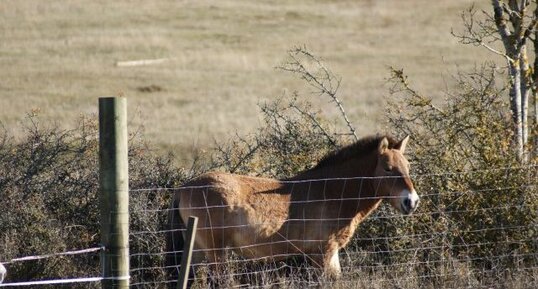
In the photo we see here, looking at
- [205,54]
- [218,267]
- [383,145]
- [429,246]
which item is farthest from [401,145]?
[205,54]

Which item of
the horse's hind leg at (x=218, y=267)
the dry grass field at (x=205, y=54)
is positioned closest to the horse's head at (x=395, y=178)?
the horse's hind leg at (x=218, y=267)

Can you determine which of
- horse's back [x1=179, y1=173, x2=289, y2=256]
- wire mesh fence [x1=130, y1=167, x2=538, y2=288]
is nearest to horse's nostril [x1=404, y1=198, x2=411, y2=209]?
wire mesh fence [x1=130, y1=167, x2=538, y2=288]

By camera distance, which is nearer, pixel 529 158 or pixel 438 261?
pixel 438 261

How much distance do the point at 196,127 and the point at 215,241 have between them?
2111 centimetres

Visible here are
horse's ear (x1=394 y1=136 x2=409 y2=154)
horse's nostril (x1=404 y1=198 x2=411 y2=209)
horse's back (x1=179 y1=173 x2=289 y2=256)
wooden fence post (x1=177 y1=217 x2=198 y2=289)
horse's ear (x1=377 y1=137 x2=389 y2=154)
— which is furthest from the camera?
horse's ear (x1=394 y1=136 x2=409 y2=154)

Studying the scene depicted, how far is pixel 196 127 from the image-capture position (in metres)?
29.5

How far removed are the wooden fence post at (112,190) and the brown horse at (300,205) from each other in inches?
71.7

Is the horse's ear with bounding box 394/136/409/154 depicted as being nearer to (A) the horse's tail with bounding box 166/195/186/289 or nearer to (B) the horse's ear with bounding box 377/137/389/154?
(B) the horse's ear with bounding box 377/137/389/154

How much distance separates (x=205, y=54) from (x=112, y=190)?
123ft

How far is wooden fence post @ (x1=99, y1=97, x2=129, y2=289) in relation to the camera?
6.46m

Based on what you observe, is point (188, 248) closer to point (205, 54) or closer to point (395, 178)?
point (395, 178)

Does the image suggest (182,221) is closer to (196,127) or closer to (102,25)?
(196,127)

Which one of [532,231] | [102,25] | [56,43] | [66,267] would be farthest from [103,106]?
[102,25]

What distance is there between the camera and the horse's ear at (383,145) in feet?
28.7
